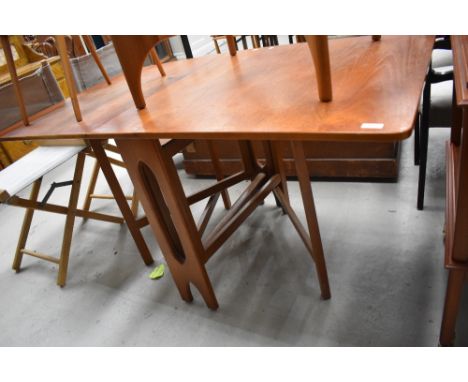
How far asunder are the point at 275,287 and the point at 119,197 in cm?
79

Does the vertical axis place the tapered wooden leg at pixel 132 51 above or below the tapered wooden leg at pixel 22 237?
above

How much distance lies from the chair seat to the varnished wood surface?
1.60 m

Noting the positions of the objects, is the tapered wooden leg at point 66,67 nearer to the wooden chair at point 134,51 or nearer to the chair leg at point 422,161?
the wooden chair at point 134,51

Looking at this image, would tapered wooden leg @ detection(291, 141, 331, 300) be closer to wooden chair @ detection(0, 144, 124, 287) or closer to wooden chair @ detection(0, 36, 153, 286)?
wooden chair @ detection(0, 36, 153, 286)

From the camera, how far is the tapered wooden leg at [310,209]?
107cm

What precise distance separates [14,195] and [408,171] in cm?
201

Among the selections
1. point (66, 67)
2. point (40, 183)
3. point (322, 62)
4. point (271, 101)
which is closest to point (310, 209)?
point (271, 101)

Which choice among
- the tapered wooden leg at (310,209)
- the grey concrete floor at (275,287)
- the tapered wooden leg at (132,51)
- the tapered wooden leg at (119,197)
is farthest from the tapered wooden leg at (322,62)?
the tapered wooden leg at (119,197)

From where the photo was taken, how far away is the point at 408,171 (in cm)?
206

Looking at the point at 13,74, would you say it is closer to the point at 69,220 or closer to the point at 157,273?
the point at 69,220

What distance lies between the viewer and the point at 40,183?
5.97ft

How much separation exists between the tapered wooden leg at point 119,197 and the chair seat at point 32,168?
1.04 ft

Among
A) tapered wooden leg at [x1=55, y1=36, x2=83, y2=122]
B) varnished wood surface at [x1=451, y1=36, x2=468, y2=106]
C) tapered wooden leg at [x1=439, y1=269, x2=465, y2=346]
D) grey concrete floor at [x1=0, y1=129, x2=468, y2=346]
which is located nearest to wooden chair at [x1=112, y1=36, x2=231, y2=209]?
tapered wooden leg at [x1=55, y1=36, x2=83, y2=122]
